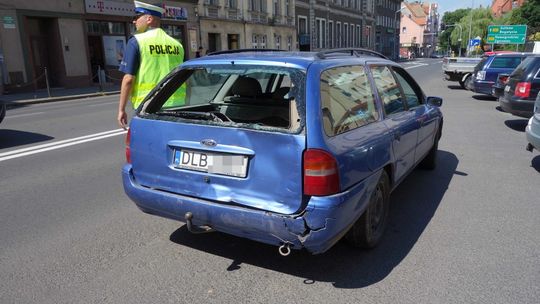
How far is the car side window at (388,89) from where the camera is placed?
386 cm

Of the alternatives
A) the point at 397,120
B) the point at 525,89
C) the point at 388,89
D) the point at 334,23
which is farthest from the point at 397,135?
the point at 334,23

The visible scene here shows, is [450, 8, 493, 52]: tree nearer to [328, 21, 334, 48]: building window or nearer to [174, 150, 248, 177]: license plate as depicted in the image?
[328, 21, 334, 48]: building window

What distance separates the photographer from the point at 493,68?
584 inches

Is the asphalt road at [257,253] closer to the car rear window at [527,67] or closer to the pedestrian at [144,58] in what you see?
the pedestrian at [144,58]

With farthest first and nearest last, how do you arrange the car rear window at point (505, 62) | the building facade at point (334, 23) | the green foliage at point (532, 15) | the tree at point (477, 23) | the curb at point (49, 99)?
the tree at point (477, 23)
the green foliage at point (532, 15)
the building facade at point (334, 23)
the curb at point (49, 99)
the car rear window at point (505, 62)

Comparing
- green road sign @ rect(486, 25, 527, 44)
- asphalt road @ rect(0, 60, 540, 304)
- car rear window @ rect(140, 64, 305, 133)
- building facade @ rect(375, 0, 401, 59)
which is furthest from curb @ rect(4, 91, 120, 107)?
building facade @ rect(375, 0, 401, 59)

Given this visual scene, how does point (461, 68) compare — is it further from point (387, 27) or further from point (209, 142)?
point (387, 27)

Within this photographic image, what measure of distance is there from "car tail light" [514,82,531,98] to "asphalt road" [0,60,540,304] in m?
3.66

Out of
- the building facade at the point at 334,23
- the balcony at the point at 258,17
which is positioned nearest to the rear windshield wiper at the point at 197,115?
the balcony at the point at 258,17

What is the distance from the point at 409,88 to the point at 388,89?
907 millimetres

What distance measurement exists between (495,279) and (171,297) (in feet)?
7.50

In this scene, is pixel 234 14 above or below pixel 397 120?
above

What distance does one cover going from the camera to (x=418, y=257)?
11.3 ft

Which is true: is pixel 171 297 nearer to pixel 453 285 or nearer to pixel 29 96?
pixel 453 285
